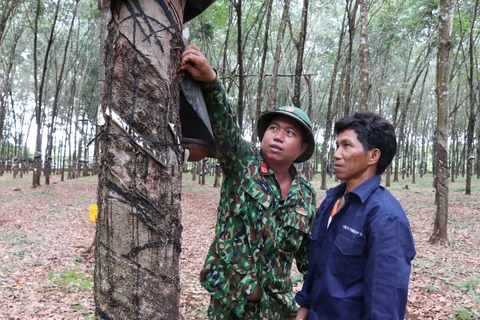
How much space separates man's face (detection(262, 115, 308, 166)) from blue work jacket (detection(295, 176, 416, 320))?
14.6 inches

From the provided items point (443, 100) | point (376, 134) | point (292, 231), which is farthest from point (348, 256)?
point (443, 100)

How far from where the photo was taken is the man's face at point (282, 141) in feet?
Answer: 6.10

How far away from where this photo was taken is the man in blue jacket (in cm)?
137

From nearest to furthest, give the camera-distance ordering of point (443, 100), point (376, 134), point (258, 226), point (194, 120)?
point (194, 120)
point (376, 134)
point (258, 226)
point (443, 100)

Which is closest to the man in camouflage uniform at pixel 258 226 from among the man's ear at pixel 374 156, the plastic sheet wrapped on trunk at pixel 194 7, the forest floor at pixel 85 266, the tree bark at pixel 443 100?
the man's ear at pixel 374 156

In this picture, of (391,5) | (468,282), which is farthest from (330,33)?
(468,282)

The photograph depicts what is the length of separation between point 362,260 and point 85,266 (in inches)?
197

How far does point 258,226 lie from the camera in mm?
1774

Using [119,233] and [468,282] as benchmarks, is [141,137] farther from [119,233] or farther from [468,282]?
[468,282]

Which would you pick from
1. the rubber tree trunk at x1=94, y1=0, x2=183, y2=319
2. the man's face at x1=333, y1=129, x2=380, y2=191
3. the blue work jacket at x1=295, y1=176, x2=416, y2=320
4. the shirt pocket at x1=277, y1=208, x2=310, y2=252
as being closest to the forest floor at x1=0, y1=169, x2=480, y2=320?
the shirt pocket at x1=277, y1=208, x2=310, y2=252

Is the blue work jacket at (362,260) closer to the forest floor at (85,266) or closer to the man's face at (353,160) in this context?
the man's face at (353,160)

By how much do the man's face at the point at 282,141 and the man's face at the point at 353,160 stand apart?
27 cm

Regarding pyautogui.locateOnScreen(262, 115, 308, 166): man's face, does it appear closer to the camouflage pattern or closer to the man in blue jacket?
the camouflage pattern

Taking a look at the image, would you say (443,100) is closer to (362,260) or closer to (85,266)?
(362,260)
